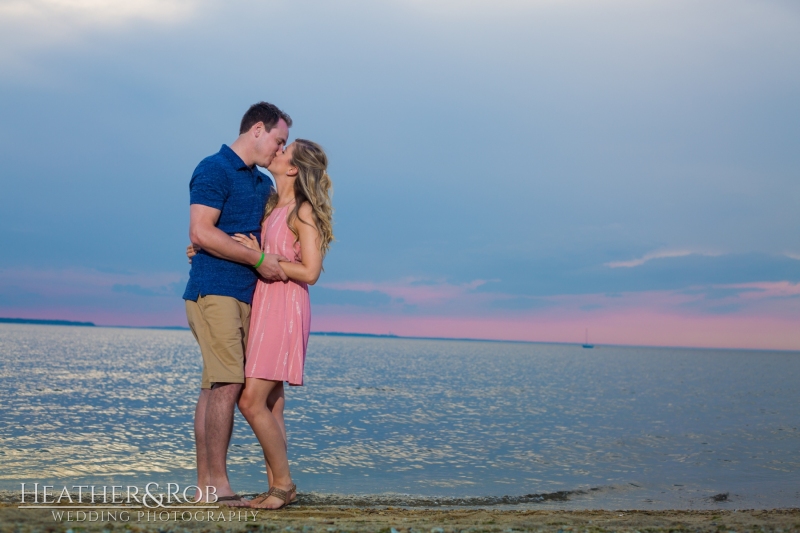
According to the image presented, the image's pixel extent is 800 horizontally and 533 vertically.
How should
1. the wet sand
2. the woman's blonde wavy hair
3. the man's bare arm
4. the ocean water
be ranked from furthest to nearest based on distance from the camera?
the ocean water, the woman's blonde wavy hair, the man's bare arm, the wet sand

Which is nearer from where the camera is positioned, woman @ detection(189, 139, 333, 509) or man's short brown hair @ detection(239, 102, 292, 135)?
woman @ detection(189, 139, 333, 509)

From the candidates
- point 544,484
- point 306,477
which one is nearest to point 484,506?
point 544,484

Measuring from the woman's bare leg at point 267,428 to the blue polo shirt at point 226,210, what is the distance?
695mm

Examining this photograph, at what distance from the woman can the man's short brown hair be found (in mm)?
252

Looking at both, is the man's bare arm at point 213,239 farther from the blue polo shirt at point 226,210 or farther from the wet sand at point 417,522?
the wet sand at point 417,522

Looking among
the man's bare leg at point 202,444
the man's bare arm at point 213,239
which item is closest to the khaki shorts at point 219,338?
the man's bare leg at point 202,444

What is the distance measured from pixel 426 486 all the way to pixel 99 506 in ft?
14.6

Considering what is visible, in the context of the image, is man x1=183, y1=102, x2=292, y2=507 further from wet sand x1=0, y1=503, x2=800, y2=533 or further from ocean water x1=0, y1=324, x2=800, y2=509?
ocean water x1=0, y1=324, x2=800, y2=509

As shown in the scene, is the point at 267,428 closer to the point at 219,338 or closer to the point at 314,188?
the point at 219,338

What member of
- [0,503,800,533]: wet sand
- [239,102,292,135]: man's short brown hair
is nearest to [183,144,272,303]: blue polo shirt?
[239,102,292,135]: man's short brown hair

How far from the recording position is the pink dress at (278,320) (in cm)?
483

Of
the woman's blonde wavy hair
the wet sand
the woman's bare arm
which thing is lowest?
the wet sand

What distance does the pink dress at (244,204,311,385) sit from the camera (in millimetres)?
4833

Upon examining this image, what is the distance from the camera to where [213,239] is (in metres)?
4.58
